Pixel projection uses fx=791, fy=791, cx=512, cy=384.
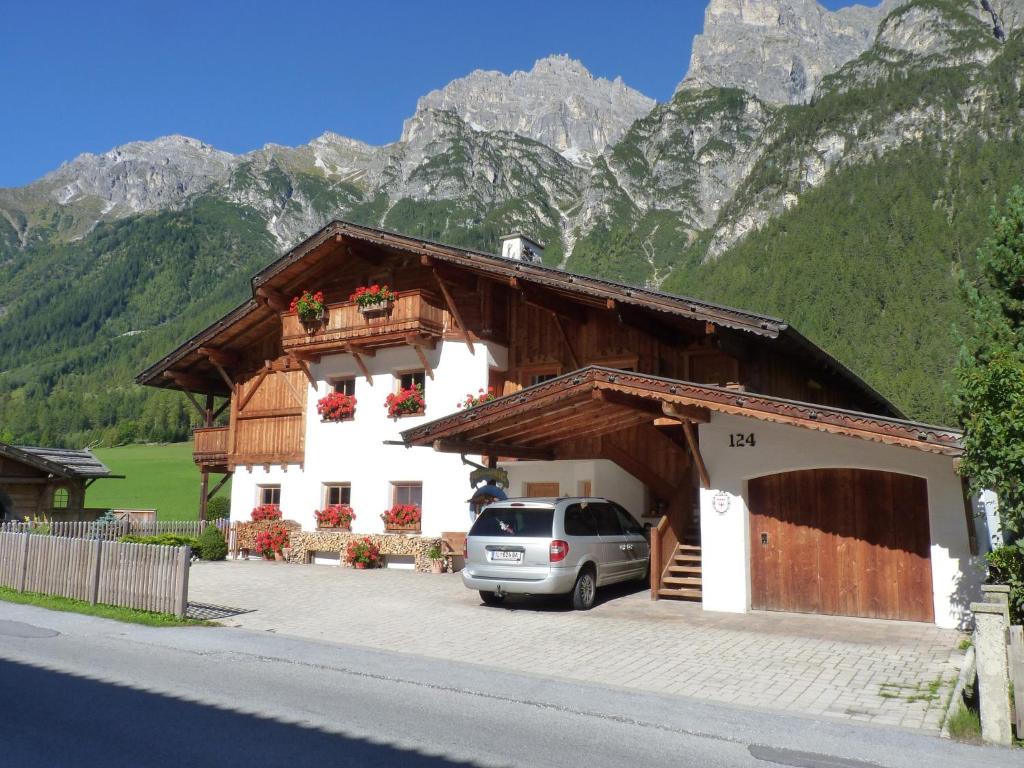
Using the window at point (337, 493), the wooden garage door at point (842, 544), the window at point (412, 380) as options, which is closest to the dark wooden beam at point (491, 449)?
the window at point (412, 380)

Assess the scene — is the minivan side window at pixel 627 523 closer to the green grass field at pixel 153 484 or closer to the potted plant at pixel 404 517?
the potted plant at pixel 404 517

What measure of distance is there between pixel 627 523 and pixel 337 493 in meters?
10.3

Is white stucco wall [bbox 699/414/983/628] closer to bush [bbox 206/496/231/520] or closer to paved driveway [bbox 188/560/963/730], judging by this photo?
paved driveway [bbox 188/560/963/730]

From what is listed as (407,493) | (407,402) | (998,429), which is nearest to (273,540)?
(407,493)

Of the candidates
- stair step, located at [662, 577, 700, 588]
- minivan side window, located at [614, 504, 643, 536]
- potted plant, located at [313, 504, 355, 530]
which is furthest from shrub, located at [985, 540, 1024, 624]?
potted plant, located at [313, 504, 355, 530]

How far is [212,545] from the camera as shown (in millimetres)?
22953

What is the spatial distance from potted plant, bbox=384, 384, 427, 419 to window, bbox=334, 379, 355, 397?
6.07 ft

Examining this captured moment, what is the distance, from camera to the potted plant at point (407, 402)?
68.5ft

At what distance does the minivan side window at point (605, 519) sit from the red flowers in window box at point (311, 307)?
11.1m

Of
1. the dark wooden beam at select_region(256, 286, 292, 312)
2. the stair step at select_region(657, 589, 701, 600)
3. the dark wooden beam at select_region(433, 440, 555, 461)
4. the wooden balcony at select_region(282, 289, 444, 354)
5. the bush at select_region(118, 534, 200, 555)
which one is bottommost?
the stair step at select_region(657, 589, 701, 600)

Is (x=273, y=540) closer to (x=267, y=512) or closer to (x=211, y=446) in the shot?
(x=267, y=512)

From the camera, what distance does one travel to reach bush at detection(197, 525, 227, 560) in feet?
75.1

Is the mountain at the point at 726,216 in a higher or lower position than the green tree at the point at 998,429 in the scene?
higher

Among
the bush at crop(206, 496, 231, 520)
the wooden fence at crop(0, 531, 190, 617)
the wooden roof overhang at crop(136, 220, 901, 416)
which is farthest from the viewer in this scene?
the bush at crop(206, 496, 231, 520)
